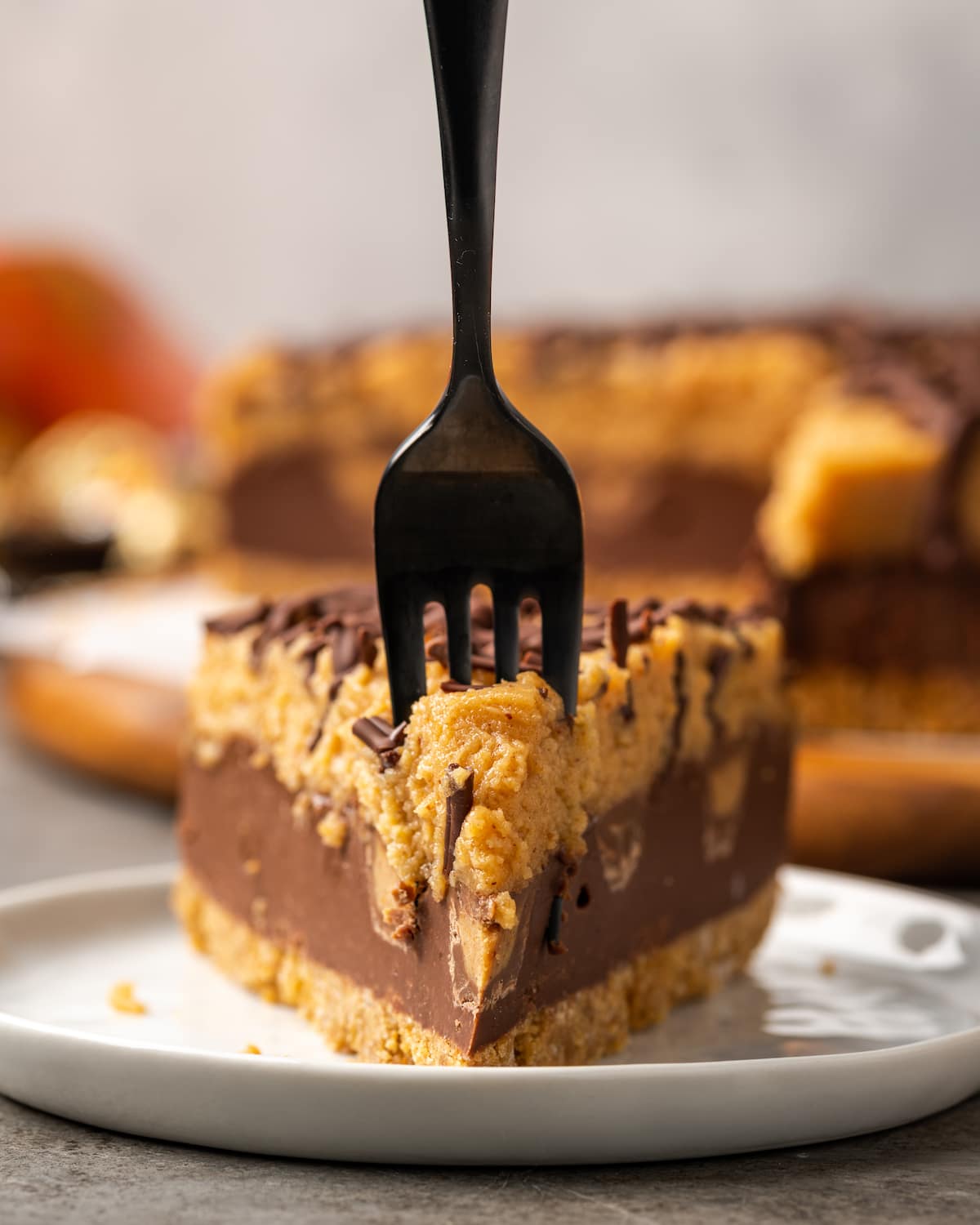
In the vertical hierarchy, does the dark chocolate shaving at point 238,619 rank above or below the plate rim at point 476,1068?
above

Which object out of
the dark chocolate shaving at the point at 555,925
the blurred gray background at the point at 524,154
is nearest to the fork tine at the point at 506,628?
the dark chocolate shaving at the point at 555,925

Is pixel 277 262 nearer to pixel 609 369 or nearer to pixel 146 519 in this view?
pixel 146 519

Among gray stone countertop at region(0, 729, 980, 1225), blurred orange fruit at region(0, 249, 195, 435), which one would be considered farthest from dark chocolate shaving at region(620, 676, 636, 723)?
blurred orange fruit at region(0, 249, 195, 435)

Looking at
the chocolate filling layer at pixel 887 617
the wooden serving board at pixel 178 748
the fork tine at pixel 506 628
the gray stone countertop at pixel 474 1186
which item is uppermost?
the fork tine at pixel 506 628

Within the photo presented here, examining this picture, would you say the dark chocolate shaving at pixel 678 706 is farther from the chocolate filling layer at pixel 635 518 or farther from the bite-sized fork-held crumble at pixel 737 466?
the chocolate filling layer at pixel 635 518

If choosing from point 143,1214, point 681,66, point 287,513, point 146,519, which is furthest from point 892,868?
point 681,66

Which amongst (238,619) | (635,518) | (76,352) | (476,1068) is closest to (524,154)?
(76,352)
